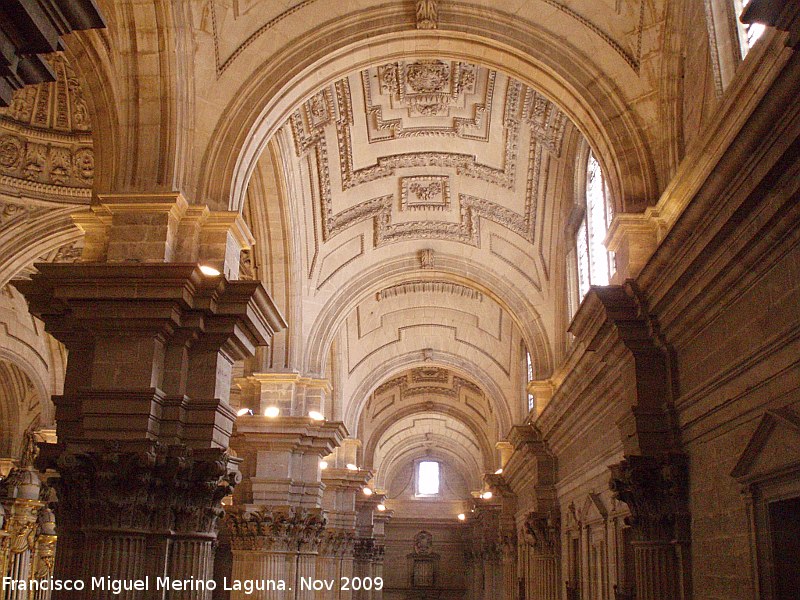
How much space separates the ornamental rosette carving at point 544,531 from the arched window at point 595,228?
4547 mm

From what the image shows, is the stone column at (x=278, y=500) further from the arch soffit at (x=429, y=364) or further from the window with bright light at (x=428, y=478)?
the window with bright light at (x=428, y=478)

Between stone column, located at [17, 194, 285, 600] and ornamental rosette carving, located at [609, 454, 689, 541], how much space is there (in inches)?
152

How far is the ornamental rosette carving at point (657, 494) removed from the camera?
7723 millimetres

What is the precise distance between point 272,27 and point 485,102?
4908mm

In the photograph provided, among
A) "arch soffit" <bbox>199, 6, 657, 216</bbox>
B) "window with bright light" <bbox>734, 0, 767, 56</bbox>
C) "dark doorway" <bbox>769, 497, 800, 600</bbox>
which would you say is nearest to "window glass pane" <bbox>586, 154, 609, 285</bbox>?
"arch soffit" <bbox>199, 6, 657, 216</bbox>

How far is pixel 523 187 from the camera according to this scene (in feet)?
51.0

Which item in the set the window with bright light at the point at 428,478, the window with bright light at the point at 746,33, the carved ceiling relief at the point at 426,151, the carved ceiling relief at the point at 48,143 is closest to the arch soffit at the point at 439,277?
the carved ceiling relief at the point at 426,151

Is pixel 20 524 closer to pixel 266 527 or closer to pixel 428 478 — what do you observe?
pixel 266 527

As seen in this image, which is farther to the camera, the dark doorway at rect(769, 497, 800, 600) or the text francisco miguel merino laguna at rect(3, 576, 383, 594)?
the text francisco miguel merino laguna at rect(3, 576, 383, 594)

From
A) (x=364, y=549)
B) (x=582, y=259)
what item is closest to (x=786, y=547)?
(x=582, y=259)

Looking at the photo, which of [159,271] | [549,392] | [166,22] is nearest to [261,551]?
[549,392]

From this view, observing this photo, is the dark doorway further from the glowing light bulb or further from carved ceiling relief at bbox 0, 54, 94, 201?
carved ceiling relief at bbox 0, 54, 94, 201

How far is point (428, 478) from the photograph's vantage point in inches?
1734

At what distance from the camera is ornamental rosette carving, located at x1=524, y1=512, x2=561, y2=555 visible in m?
15.9
